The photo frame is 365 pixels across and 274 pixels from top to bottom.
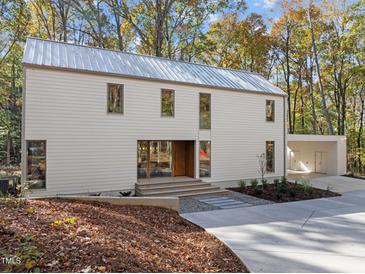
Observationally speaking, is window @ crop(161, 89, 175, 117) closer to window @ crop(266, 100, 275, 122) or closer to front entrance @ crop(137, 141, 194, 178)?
front entrance @ crop(137, 141, 194, 178)

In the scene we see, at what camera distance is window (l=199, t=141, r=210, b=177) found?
515 inches

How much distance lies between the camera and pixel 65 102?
1001 centimetres

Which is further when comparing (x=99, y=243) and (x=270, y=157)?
(x=270, y=157)

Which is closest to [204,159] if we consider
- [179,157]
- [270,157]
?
[179,157]

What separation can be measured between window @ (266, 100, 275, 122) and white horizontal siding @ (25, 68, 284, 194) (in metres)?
1.49

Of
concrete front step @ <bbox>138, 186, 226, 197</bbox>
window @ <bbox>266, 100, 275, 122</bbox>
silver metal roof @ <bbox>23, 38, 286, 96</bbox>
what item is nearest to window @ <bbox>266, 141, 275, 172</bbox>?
window @ <bbox>266, 100, 275, 122</bbox>

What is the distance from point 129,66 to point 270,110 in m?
8.44

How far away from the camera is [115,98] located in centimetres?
1110

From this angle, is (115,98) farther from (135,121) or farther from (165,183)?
(165,183)

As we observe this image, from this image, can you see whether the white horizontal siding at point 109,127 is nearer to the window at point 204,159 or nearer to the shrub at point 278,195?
the window at point 204,159

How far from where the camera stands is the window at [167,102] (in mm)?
12164

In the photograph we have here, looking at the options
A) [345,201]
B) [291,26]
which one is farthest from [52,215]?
[291,26]

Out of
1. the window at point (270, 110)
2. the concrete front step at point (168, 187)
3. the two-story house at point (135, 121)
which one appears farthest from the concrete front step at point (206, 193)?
the window at point (270, 110)

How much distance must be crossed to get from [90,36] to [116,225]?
70.2 ft
